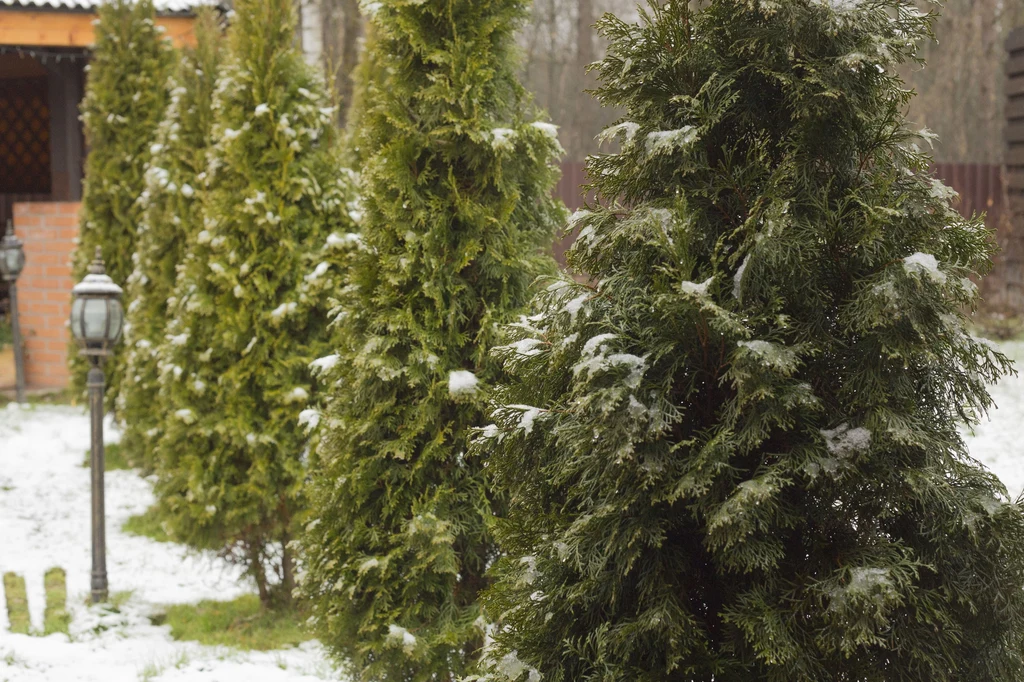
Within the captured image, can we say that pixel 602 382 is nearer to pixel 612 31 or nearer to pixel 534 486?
pixel 534 486

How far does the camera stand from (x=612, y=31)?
252 cm

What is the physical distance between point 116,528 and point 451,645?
223 inches

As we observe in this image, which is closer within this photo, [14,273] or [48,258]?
[14,273]

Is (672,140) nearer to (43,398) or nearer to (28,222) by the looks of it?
(43,398)

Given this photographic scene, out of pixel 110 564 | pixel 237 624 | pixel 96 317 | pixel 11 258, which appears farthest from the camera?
pixel 11 258

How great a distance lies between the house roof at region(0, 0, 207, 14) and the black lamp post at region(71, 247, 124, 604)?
6.55 meters

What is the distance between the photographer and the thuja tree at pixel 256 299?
6074 millimetres

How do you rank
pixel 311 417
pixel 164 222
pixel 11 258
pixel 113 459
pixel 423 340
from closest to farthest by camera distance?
pixel 423 340
pixel 311 417
pixel 164 222
pixel 113 459
pixel 11 258

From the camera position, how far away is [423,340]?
13.3ft

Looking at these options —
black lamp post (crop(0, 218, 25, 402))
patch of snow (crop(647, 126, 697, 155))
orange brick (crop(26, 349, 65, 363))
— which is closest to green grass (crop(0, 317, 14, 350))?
orange brick (crop(26, 349, 65, 363))

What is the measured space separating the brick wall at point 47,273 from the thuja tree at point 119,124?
276 cm

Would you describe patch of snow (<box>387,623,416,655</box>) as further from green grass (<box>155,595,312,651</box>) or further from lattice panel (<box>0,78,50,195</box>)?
lattice panel (<box>0,78,50,195</box>)

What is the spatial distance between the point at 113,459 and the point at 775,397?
33.5ft

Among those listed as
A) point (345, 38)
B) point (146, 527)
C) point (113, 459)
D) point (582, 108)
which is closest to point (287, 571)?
point (146, 527)
